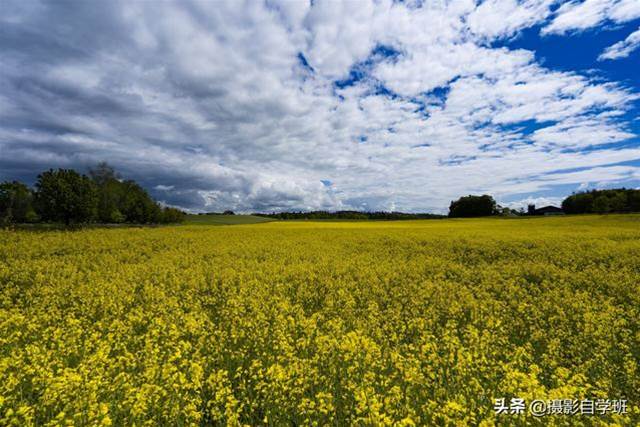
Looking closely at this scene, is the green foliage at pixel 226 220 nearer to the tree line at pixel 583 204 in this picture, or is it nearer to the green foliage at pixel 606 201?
the tree line at pixel 583 204

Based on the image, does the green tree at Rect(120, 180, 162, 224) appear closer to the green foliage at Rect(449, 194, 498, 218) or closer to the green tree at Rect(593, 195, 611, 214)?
the green foliage at Rect(449, 194, 498, 218)

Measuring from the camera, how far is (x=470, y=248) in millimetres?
17500

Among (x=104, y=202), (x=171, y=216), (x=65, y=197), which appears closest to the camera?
(x=65, y=197)

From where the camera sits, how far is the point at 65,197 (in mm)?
43531

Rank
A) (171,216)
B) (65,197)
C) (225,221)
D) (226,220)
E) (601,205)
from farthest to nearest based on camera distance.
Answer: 1. (171,216)
2. (226,220)
3. (225,221)
4. (601,205)
5. (65,197)

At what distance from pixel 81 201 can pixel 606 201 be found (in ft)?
320

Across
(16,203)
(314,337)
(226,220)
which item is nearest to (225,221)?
(226,220)

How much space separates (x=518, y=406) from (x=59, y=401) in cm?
558

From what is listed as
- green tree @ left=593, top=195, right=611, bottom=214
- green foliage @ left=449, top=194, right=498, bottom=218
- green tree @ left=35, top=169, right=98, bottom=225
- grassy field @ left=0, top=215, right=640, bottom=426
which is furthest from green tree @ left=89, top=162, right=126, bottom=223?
green tree @ left=593, top=195, right=611, bottom=214

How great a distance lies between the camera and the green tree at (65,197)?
1693 inches

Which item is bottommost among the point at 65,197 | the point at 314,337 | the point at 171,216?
the point at 314,337

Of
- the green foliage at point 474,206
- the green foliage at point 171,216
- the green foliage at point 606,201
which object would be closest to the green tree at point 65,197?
the green foliage at point 171,216

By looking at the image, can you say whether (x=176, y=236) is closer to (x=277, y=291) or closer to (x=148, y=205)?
(x=277, y=291)

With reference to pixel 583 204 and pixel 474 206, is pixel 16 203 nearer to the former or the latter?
pixel 474 206
